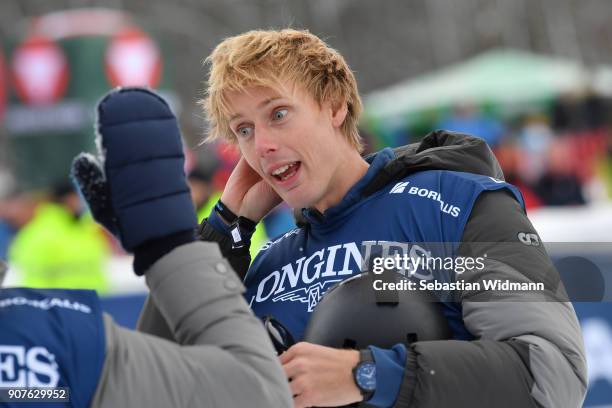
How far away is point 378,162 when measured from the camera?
10.3 feet

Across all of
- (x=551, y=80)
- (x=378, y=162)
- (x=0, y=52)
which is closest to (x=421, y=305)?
(x=378, y=162)

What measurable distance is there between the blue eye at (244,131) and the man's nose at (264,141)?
0.04m

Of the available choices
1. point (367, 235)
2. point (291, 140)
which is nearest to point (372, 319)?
point (367, 235)

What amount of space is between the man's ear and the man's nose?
0.25m

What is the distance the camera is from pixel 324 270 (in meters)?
2.96

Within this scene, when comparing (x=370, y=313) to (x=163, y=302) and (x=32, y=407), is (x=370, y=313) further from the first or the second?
(x=32, y=407)

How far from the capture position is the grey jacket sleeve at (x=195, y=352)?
5.97 ft

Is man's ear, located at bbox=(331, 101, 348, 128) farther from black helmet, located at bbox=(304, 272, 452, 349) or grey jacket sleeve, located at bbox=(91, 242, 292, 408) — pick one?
grey jacket sleeve, located at bbox=(91, 242, 292, 408)

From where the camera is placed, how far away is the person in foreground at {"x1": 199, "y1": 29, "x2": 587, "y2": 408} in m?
2.46

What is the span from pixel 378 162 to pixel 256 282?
0.51 meters

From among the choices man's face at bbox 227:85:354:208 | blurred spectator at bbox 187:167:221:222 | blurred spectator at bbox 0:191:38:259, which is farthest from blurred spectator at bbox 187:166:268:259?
man's face at bbox 227:85:354:208

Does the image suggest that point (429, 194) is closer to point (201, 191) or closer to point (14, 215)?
point (201, 191)

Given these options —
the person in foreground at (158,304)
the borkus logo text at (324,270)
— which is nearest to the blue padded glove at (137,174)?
the person in foreground at (158,304)

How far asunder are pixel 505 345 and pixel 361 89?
48.4 ft
